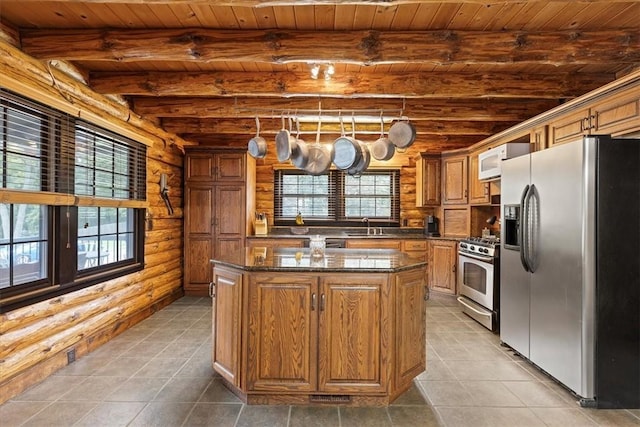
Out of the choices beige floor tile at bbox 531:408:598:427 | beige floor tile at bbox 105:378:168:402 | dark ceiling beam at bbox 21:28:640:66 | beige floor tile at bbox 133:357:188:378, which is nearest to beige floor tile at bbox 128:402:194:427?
beige floor tile at bbox 105:378:168:402

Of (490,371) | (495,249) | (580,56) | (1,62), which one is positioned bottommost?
(490,371)

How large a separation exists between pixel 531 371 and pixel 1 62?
4.47 metres

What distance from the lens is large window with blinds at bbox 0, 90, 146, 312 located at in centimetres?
235

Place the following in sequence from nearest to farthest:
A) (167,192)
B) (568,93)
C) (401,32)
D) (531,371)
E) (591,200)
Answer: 1. (591,200)
2. (401,32)
3. (531,371)
4. (568,93)
5. (167,192)

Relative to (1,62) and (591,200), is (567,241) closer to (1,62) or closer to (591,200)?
(591,200)

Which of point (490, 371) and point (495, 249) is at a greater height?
point (495, 249)

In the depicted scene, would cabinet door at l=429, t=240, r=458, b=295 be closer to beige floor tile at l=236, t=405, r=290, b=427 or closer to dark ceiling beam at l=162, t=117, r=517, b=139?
dark ceiling beam at l=162, t=117, r=517, b=139

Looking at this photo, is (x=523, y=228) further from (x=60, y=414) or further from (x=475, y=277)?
(x=60, y=414)

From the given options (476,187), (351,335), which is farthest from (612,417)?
(476,187)

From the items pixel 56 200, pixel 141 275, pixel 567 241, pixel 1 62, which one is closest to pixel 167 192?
pixel 141 275

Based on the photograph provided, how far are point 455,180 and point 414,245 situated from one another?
3.78 feet

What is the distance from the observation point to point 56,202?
2660 mm

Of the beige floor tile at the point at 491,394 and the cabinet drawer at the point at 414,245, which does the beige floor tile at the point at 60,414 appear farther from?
the cabinet drawer at the point at 414,245

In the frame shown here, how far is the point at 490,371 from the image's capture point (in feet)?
9.12
